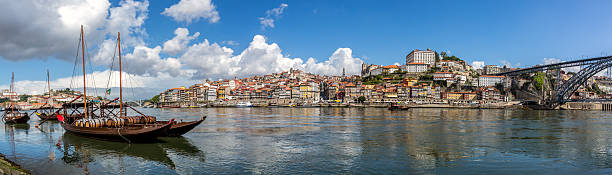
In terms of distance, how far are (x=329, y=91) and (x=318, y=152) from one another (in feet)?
→ 317

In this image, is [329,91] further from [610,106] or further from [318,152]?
[318,152]

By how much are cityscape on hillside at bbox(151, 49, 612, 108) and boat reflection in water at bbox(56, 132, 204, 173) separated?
7177 cm

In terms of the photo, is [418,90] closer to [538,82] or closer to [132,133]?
[538,82]

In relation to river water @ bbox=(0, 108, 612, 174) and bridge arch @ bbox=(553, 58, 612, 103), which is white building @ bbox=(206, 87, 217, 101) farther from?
river water @ bbox=(0, 108, 612, 174)

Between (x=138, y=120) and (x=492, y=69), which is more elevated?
(x=492, y=69)

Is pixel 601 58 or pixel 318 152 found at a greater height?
pixel 601 58

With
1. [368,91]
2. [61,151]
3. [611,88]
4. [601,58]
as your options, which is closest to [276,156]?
[61,151]

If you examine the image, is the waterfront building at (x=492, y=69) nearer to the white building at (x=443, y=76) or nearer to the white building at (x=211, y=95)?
the white building at (x=443, y=76)

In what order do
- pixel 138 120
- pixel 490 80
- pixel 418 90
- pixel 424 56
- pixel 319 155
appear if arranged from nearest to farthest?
1. pixel 319 155
2. pixel 138 120
3. pixel 418 90
4. pixel 490 80
5. pixel 424 56

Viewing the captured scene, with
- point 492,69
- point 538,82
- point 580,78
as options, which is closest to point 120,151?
point 580,78

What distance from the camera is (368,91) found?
10231 centimetres

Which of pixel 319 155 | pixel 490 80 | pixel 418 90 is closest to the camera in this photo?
pixel 319 155

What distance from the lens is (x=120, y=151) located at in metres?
15.1

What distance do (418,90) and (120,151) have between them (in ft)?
307
